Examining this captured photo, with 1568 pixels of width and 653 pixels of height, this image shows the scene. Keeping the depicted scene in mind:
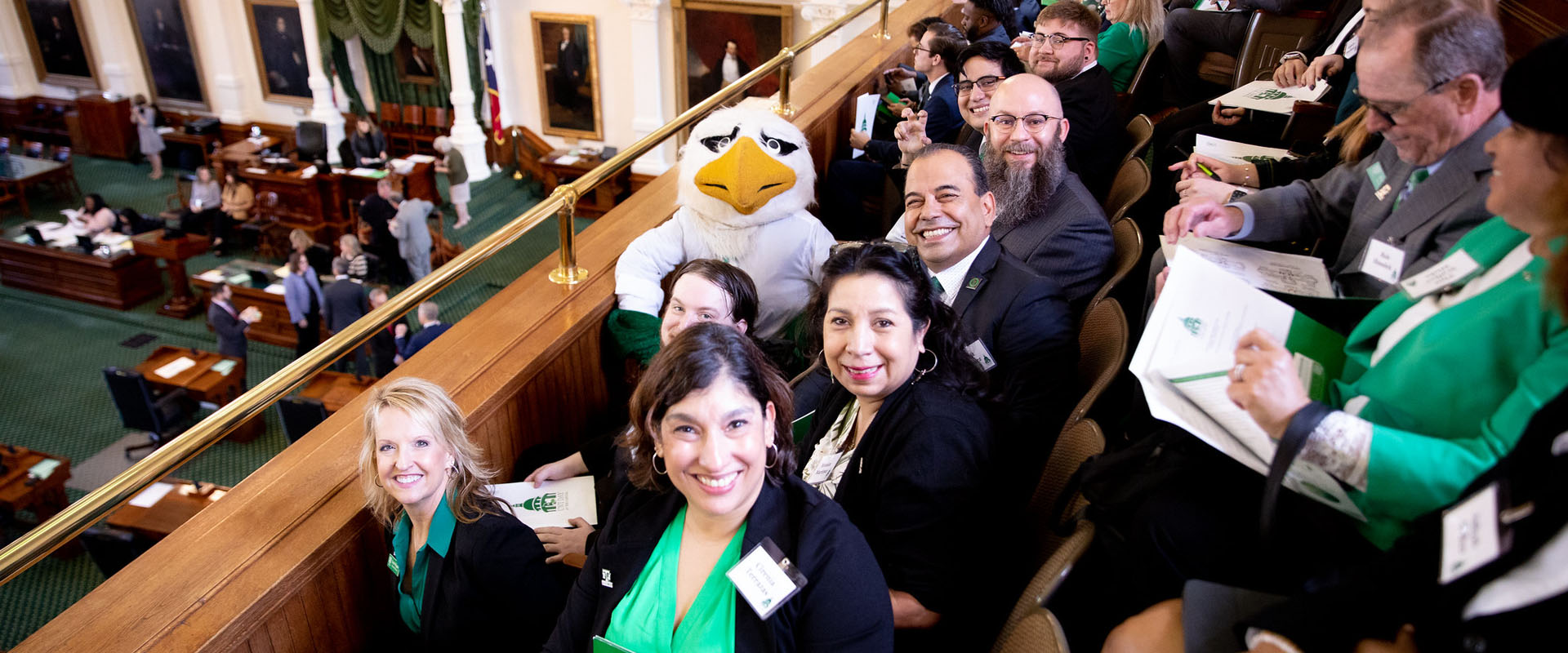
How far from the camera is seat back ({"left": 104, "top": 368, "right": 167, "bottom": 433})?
6.71 m

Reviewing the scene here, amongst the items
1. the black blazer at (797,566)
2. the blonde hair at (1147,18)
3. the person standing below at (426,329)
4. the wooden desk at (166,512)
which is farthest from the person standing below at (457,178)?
the black blazer at (797,566)

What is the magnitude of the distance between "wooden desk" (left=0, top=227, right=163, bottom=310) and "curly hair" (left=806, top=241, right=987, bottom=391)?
10.3 metres

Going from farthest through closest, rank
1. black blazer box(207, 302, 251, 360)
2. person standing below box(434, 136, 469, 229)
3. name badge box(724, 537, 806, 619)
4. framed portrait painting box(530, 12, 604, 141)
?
framed portrait painting box(530, 12, 604, 141) < person standing below box(434, 136, 469, 229) < black blazer box(207, 302, 251, 360) < name badge box(724, 537, 806, 619)

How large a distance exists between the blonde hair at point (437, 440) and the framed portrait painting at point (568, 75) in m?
11.3

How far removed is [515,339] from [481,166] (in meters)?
11.4

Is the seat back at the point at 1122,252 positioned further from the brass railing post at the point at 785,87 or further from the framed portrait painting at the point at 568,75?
the framed portrait painting at the point at 568,75

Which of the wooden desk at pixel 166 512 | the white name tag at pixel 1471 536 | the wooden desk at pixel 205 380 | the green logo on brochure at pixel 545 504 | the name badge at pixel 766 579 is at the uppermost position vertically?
the white name tag at pixel 1471 536

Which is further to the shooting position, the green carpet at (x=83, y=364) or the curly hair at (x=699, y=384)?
the green carpet at (x=83, y=364)

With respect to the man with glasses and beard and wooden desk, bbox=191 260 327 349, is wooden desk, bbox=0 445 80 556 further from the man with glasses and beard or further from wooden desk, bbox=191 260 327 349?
the man with glasses and beard

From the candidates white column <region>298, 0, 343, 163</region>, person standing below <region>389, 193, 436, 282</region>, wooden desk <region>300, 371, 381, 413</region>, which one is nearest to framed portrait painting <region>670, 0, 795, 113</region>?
person standing below <region>389, 193, 436, 282</region>

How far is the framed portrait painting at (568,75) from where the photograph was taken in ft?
40.5

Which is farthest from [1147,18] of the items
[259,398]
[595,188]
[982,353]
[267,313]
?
[595,188]

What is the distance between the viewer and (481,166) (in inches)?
509

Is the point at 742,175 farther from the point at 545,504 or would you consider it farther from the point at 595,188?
the point at 595,188
